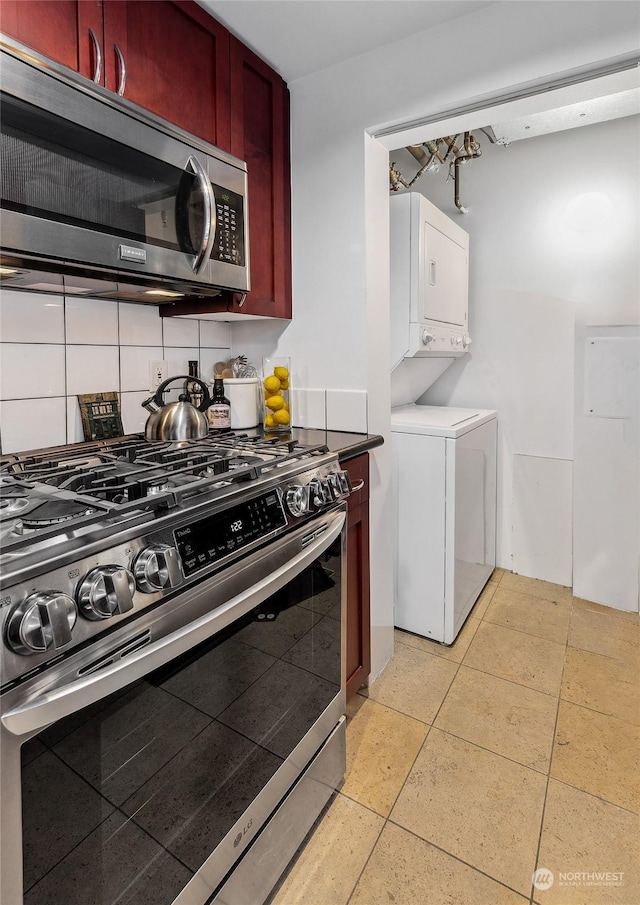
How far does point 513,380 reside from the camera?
2867mm

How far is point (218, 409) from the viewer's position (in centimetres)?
184

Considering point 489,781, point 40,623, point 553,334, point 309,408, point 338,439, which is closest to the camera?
point 40,623

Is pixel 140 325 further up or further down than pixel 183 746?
further up

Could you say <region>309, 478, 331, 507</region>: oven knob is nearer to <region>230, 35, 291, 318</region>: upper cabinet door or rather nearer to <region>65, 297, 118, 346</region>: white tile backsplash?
<region>230, 35, 291, 318</region>: upper cabinet door

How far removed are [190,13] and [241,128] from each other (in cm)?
30

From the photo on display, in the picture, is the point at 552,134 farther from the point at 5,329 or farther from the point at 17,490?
the point at 17,490

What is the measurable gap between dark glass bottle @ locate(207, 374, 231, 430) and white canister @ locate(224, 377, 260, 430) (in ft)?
0.15

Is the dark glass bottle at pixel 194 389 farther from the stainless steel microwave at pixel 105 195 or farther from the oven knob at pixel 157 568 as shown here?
the oven knob at pixel 157 568

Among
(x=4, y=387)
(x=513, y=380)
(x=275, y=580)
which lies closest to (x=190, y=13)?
(x=4, y=387)

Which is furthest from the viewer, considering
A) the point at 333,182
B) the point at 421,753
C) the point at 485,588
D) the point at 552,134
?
the point at 485,588

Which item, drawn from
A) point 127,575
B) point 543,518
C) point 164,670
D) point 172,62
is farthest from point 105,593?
point 543,518

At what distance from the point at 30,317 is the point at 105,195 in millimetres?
441

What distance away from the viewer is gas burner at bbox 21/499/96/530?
85 centimetres

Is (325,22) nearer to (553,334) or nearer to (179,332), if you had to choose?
(179,332)
